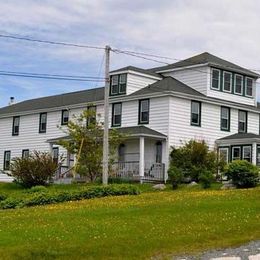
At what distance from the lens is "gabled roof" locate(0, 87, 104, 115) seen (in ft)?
158

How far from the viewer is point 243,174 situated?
29781mm

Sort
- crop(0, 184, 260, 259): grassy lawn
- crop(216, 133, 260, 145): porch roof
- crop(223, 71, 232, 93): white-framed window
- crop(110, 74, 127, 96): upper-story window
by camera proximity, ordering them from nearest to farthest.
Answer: crop(0, 184, 260, 259): grassy lawn → crop(216, 133, 260, 145): porch roof → crop(110, 74, 127, 96): upper-story window → crop(223, 71, 232, 93): white-framed window

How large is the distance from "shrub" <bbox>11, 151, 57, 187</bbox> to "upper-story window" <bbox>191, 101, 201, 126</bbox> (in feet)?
34.8

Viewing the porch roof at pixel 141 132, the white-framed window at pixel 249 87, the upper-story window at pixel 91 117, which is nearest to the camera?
the upper-story window at pixel 91 117

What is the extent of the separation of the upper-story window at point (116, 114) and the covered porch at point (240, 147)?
6.99 meters

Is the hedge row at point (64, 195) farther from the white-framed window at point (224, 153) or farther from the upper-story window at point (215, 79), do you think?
the upper-story window at point (215, 79)

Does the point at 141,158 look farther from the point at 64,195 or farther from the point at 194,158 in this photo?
the point at 64,195

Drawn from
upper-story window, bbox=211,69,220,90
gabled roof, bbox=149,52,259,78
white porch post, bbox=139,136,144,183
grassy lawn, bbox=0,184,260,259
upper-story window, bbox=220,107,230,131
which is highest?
gabled roof, bbox=149,52,259,78

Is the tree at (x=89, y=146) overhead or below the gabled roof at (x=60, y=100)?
below

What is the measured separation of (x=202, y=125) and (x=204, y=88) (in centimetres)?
256

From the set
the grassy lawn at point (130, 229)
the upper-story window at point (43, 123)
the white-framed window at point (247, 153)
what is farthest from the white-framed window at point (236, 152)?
the grassy lawn at point (130, 229)

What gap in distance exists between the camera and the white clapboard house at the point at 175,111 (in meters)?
40.9

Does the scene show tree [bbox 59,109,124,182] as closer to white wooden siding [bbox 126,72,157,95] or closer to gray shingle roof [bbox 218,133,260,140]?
white wooden siding [bbox 126,72,157,95]

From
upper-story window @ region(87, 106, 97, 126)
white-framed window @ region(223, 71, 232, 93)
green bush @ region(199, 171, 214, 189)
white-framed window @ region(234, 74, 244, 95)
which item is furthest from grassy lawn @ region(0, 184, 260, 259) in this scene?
white-framed window @ region(234, 74, 244, 95)
